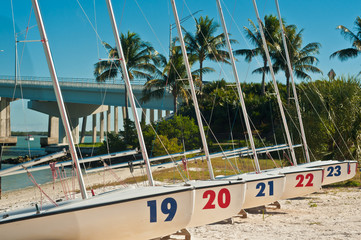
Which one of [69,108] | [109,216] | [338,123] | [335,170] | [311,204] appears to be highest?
[69,108]

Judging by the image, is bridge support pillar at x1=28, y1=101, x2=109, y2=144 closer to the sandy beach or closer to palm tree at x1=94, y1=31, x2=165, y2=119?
palm tree at x1=94, y1=31, x2=165, y2=119

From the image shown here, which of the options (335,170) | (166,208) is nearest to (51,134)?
(335,170)

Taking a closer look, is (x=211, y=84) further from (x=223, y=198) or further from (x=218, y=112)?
(x=223, y=198)

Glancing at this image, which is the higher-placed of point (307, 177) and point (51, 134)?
point (51, 134)

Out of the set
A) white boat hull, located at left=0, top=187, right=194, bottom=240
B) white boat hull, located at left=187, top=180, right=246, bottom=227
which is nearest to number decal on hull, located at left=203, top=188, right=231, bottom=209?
white boat hull, located at left=187, top=180, right=246, bottom=227

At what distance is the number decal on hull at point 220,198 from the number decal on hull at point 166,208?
3.79ft

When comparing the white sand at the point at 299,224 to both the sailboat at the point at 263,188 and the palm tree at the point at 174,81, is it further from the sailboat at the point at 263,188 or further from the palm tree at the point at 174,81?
the palm tree at the point at 174,81

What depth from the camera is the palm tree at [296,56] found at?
36.9 m

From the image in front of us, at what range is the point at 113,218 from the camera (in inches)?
281

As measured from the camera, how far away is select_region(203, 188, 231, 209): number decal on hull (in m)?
8.86

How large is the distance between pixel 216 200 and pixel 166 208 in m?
1.70

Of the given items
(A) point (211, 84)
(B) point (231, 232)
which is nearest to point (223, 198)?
(B) point (231, 232)

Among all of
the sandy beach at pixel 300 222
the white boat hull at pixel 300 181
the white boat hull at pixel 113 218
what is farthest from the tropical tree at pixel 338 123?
the white boat hull at pixel 113 218

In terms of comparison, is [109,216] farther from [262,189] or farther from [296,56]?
[296,56]
